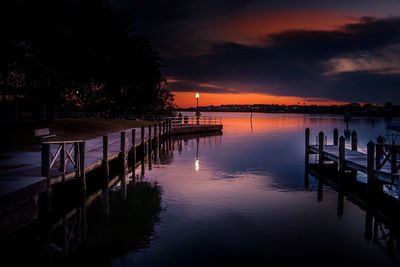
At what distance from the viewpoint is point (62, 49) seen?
124 feet

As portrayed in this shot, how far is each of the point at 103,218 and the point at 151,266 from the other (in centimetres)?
544

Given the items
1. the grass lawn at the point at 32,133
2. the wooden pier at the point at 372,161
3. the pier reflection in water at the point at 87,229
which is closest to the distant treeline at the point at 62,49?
the grass lawn at the point at 32,133

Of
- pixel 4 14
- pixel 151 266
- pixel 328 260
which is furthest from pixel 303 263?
pixel 4 14

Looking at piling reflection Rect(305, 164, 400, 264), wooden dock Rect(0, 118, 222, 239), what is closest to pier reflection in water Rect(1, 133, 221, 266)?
Result: wooden dock Rect(0, 118, 222, 239)

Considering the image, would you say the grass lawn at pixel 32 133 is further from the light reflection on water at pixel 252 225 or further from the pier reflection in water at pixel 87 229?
the pier reflection in water at pixel 87 229

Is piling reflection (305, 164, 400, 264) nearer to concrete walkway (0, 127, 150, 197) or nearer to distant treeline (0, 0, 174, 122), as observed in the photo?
concrete walkway (0, 127, 150, 197)

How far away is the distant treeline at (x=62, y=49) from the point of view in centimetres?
3594

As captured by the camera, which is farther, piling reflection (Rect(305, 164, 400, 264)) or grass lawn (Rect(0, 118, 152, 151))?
grass lawn (Rect(0, 118, 152, 151))

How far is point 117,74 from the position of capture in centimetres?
4419

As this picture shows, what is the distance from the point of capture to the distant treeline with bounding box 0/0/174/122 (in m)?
35.9

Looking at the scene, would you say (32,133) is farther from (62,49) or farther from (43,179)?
(43,179)

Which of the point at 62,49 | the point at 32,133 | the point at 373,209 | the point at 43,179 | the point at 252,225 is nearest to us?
the point at 43,179

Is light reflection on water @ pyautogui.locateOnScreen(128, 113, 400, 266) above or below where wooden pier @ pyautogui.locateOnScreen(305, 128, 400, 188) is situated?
below

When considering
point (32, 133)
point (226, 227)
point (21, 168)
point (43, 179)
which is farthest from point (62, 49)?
point (226, 227)
